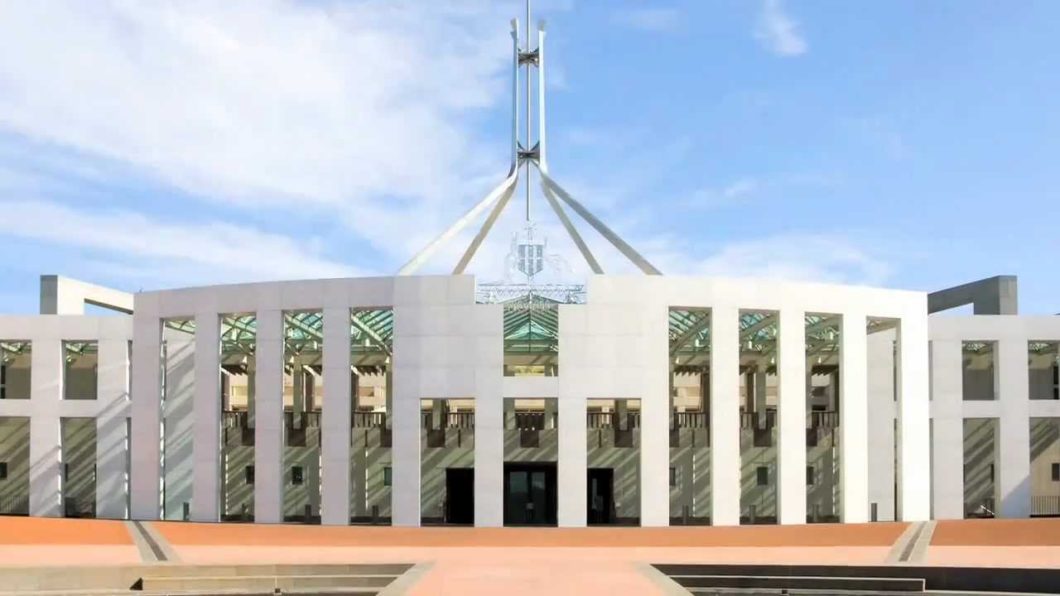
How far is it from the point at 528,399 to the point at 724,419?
21.1 feet

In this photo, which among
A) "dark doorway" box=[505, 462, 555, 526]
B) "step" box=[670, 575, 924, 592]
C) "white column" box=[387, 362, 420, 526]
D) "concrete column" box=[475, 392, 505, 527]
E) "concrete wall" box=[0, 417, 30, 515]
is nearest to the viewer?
"step" box=[670, 575, 924, 592]

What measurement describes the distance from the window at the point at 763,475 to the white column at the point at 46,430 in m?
27.6

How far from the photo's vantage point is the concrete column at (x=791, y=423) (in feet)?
122

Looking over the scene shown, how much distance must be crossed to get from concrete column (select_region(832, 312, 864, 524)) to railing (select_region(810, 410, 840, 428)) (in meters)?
8.24

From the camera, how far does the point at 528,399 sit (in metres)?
38.2

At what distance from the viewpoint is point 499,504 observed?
3572cm

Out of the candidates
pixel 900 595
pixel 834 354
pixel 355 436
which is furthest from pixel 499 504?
pixel 834 354

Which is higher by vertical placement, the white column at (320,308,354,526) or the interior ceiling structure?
the interior ceiling structure

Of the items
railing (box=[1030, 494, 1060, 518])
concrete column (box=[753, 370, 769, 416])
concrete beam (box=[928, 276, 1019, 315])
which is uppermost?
concrete beam (box=[928, 276, 1019, 315])

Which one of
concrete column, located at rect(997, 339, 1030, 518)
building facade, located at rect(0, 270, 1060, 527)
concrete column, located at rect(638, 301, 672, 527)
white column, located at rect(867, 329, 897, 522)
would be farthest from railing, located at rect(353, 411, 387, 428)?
concrete column, located at rect(997, 339, 1030, 518)

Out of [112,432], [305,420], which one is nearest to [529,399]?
[305,420]

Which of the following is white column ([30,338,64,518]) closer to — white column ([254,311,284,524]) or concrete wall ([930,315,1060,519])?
white column ([254,311,284,524])

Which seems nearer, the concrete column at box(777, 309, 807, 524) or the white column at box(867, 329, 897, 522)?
the concrete column at box(777, 309, 807, 524)

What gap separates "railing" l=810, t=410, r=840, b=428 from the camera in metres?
47.5
